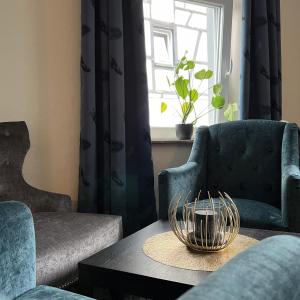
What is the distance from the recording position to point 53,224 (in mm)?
1528

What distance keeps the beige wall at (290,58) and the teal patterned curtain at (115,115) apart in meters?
1.43

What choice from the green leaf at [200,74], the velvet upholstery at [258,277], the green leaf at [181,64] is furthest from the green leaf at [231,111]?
the velvet upholstery at [258,277]

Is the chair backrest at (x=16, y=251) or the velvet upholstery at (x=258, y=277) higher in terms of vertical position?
the velvet upholstery at (x=258, y=277)

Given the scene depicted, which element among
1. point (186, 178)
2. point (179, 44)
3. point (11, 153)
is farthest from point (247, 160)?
point (11, 153)

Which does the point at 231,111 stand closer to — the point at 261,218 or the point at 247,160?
the point at 247,160

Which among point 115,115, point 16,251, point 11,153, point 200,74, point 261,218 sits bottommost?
point 261,218

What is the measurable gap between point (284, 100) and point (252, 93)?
0.51m

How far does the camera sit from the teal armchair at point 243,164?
6.39 feet

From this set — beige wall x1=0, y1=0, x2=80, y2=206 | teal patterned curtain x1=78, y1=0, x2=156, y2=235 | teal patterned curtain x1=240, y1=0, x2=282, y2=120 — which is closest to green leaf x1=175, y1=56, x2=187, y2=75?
teal patterned curtain x1=78, y1=0, x2=156, y2=235

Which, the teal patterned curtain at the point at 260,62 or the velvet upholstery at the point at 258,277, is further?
the teal patterned curtain at the point at 260,62

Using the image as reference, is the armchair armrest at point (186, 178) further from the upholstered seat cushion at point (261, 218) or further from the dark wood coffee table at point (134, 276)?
the dark wood coffee table at point (134, 276)

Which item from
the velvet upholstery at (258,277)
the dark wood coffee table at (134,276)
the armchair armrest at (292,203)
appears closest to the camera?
the velvet upholstery at (258,277)

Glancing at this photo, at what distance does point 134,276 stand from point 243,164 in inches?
54.5

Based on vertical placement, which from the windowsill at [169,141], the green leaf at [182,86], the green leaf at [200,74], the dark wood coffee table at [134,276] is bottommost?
the dark wood coffee table at [134,276]
